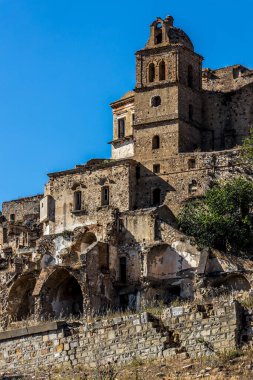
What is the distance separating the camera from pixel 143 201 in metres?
69.2

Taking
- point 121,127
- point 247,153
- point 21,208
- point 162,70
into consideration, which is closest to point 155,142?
point 162,70

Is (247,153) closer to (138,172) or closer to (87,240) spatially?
(138,172)

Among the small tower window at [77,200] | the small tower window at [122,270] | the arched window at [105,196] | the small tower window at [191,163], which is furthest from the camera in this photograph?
the small tower window at [77,200]

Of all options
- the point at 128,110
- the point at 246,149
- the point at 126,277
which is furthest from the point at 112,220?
the point at 128,110

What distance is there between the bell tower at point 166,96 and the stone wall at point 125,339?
3284cm

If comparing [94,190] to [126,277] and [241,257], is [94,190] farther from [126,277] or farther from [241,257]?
[241,257]

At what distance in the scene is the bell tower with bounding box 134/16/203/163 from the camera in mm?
70750


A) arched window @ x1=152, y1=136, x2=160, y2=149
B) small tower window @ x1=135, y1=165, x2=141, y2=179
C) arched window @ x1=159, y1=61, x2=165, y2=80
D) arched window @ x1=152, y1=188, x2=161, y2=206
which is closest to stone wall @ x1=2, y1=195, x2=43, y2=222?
small tower window @ x1=135, y1=165, x2=141, y2=179

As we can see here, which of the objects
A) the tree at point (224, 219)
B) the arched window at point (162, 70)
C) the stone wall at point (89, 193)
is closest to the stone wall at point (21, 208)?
the stone wall at point (89, 193)

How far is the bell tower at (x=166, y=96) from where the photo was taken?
70.8 metres

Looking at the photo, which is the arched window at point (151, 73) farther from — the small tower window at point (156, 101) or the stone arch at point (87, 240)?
the stone arch at point (87, 240)

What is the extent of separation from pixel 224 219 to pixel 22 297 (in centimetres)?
1341

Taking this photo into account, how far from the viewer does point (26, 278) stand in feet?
210

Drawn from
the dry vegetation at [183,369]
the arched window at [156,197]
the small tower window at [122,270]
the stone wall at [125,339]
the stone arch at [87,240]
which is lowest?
the dry vegetation at [183,369]
